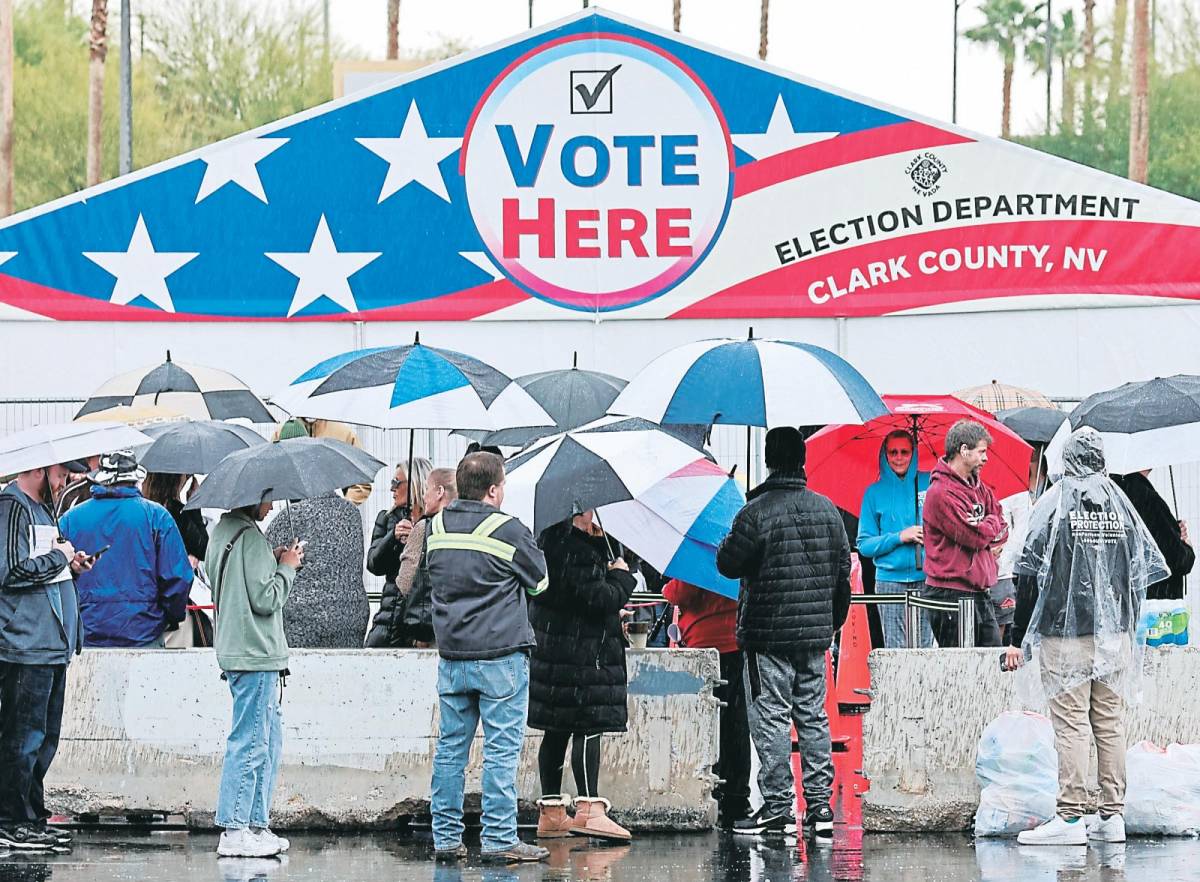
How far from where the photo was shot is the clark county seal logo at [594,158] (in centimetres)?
1745

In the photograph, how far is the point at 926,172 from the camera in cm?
1745

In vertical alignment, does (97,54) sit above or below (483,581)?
above

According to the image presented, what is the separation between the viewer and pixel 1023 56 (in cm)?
7419

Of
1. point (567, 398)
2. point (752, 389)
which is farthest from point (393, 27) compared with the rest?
point (752, 389)

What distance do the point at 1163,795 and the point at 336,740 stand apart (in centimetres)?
409

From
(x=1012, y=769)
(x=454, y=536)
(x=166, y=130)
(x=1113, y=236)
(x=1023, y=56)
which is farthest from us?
(x=1023, y=56)

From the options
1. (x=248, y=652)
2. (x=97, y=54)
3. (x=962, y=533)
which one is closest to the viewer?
(x=248, y=652)

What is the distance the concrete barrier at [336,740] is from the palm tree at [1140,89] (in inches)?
1071

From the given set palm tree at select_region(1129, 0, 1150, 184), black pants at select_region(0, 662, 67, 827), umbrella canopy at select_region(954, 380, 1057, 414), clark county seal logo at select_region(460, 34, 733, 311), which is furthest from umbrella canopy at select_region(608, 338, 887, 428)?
palm tree at select_region(1129, 0, 1150, 184)

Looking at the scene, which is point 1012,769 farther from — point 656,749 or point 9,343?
point 9,343

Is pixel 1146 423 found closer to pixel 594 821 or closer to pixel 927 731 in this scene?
pixel 927 731

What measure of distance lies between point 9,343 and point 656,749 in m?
9.59

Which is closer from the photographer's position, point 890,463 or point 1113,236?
point 890,463

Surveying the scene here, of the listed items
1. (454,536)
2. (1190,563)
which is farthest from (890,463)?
(454,536)
